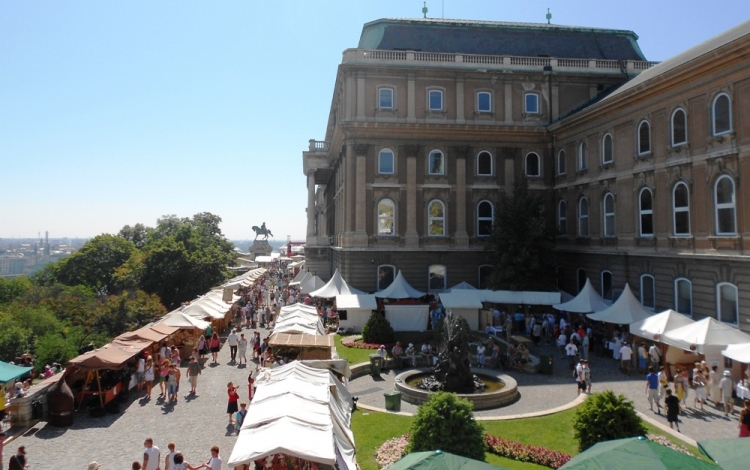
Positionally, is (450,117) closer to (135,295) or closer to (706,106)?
(706,106)

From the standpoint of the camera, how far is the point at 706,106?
936 inches

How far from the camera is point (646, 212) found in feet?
92.2

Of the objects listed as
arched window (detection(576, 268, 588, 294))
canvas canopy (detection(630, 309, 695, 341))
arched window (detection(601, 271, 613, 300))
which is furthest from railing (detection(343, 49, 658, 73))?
canvas canopy (detection(630, 309, 695, 341))

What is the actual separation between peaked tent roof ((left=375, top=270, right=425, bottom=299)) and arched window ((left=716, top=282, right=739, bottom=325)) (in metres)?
15.7

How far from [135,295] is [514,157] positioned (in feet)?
107

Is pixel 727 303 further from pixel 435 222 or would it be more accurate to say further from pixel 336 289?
pixel 336 289

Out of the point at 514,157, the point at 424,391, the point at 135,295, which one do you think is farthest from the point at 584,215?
the point at 135,295

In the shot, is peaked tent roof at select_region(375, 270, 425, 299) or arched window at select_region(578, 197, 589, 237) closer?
peaked tent roof at select_region(375, 270, 425, 299)

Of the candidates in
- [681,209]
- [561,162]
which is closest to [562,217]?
[561,162]

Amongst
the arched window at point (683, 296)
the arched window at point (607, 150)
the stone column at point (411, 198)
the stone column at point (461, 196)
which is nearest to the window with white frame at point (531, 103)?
the stone column at point (461, 196)

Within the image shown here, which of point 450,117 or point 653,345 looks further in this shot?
point 450,117

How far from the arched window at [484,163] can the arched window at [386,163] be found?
6190 millimetres

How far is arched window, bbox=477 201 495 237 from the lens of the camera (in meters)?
37.8

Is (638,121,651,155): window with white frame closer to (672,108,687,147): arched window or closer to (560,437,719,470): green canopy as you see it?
(672,108,687,147): arched window
